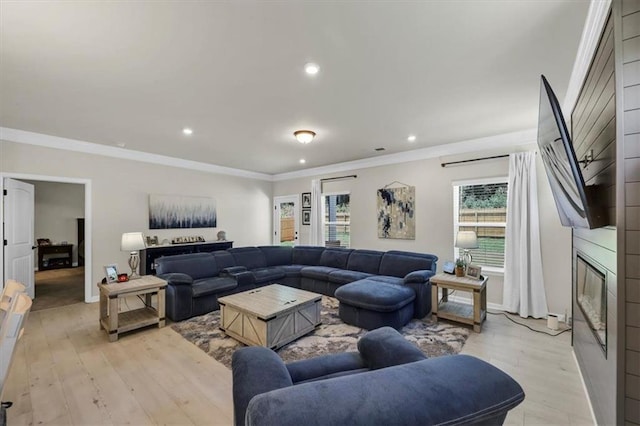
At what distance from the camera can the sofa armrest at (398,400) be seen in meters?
0.69

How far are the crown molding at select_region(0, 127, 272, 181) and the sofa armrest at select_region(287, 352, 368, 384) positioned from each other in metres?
5.02

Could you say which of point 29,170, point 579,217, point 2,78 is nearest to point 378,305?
point 579,217

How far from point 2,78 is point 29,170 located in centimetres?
220

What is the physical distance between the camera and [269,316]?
8.89ft

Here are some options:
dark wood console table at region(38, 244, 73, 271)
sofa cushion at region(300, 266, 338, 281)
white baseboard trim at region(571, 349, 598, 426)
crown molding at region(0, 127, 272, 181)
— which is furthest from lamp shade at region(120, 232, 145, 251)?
dark wood console table at region(38, 244, 73, 271)

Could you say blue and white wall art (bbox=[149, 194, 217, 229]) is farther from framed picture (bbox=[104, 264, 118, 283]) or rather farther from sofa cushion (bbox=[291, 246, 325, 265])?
sofa cushion (bbox=[291, 246, 325, 265])

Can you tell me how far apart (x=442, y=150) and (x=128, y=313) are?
5264 mm

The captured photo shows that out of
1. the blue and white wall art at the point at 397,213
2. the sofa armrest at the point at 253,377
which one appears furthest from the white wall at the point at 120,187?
the sofa armrest at the point at 253,377

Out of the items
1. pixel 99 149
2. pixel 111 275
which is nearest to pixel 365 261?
pixel 111 275

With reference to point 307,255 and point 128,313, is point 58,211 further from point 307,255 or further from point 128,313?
point 307,255

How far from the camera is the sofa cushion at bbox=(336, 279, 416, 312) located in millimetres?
3191

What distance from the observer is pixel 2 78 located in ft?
7.94

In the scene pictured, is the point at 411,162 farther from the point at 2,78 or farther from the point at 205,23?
the point at 2,78

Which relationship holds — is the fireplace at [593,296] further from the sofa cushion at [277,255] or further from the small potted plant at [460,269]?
the sofa cushion at [277,255]
